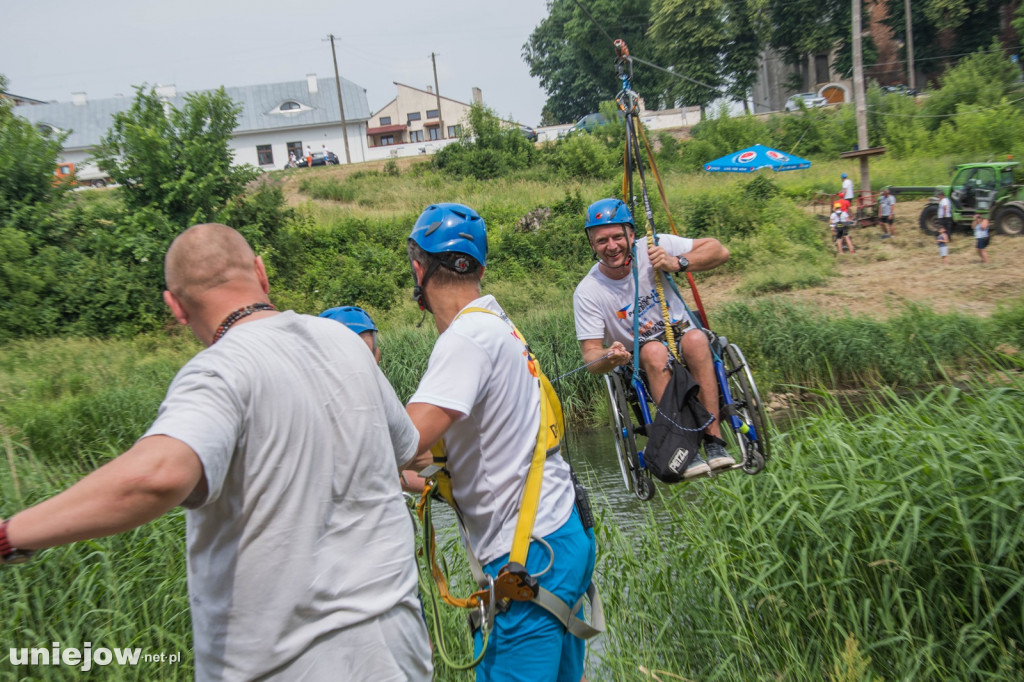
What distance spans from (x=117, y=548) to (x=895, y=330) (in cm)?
1298

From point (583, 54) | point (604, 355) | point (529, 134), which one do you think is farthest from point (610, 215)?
point (583, 54)

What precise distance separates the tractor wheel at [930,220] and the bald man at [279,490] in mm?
24499

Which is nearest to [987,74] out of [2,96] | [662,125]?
[662,125]

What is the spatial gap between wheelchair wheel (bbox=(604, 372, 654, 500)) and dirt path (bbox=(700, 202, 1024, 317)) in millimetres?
12509

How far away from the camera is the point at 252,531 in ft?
6.71

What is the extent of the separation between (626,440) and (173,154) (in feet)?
76.6

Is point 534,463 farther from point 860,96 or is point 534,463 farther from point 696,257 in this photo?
point 860,96

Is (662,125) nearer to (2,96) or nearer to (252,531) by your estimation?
(2,96)

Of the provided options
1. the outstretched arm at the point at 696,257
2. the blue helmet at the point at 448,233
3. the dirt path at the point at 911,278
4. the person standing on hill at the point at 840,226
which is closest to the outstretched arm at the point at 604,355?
the outstretched arm at the point at 696,257

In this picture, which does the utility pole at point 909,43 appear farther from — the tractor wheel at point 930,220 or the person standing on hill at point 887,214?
the tractor wheel at point 930,220

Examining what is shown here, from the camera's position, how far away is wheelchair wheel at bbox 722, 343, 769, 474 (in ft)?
16.7

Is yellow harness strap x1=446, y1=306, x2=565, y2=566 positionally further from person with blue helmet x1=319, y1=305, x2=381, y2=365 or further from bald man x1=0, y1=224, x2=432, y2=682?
person with blue helmet x1=319, y1=305, x2=381, y2=365

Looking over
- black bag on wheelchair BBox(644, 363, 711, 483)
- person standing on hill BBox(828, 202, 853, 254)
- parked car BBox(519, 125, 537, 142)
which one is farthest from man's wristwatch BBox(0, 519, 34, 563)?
parked car BBox(519, 125, 537, 142)

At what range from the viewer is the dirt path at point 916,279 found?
1850 cm
